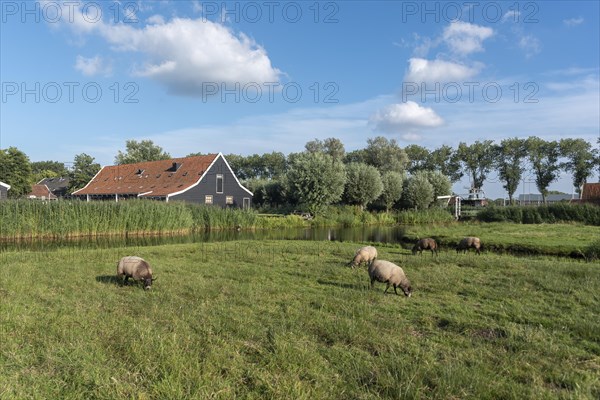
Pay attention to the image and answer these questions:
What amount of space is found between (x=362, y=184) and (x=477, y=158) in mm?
57011

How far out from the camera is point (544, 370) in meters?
5.21

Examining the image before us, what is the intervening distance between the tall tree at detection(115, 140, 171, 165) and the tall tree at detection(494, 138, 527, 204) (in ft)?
257

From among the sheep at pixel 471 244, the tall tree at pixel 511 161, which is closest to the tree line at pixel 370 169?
the tall tree at pixel 511 161

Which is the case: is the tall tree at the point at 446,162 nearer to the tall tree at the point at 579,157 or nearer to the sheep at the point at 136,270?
the tall tree at the point at 579,157

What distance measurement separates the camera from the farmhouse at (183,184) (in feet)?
154

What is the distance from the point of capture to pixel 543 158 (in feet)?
298

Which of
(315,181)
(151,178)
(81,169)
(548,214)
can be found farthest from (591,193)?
(81,169)

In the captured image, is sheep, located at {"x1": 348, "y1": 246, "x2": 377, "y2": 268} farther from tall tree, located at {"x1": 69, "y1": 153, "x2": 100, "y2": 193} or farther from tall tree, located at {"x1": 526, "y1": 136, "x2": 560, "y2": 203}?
tall tree, located at {"x1": 526, "y1": 136, "x2": 560, "y2": 203}

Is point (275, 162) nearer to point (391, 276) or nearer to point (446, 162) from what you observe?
point (446, 162)

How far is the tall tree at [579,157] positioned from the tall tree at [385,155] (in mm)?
37201

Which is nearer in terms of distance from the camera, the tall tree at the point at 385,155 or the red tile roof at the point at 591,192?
the red tile roof at the point at 591,192

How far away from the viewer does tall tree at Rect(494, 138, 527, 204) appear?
3669 inches

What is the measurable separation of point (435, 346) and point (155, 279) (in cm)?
771

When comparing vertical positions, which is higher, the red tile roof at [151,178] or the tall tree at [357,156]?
the tall tree at [357,156]
